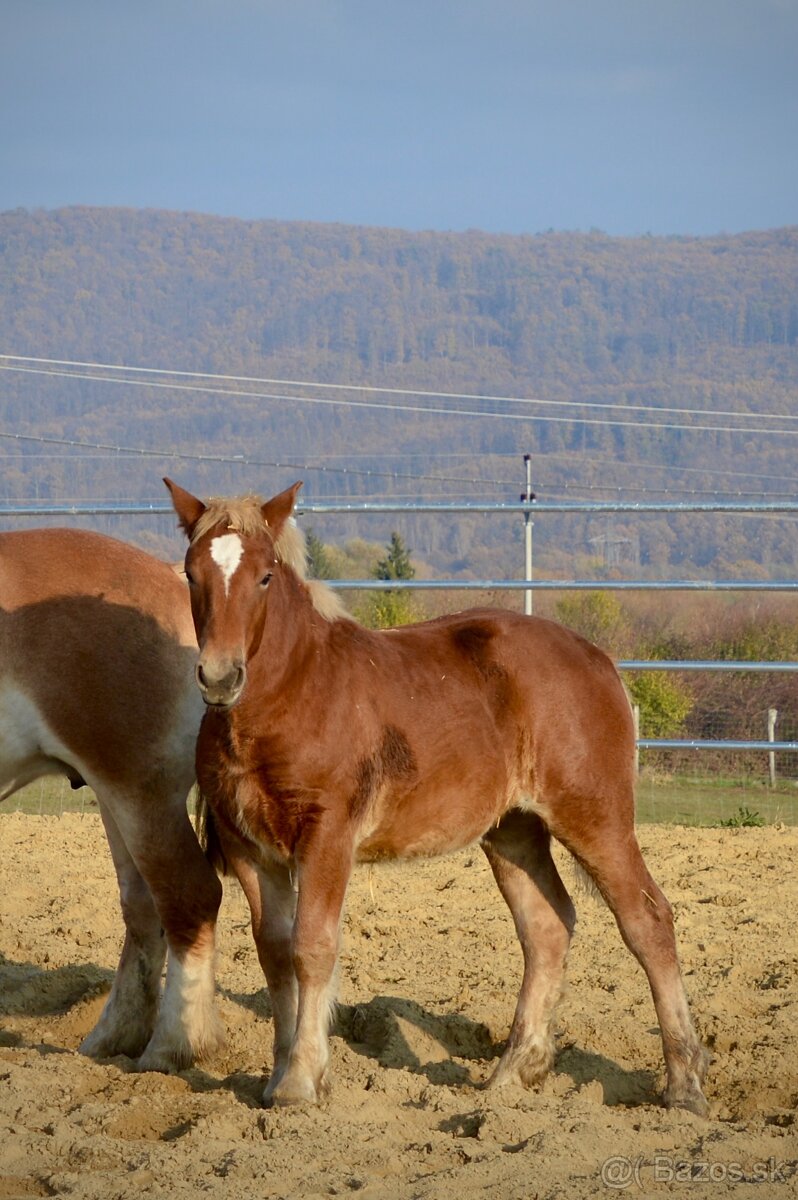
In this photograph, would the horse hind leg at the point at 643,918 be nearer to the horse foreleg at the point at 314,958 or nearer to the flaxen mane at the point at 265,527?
the horse foreleg at the point at 314,958

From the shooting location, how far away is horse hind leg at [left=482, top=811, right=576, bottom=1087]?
168 inches

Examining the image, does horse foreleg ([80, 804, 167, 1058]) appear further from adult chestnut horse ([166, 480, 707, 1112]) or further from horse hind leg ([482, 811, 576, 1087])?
horse hind leg ([482, 811, 576, 1087])

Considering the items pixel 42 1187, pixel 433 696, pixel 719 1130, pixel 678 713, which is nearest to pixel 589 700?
pixel 433 696

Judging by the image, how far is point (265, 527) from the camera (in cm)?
383

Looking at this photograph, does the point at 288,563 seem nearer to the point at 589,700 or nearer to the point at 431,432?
the point at 589,700

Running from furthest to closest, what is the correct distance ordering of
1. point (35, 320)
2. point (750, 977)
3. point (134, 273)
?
point (134, 273) → point (35, 320) → point (750, 977)

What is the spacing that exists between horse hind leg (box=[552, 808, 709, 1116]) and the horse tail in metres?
1.15

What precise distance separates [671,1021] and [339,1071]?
1084mm

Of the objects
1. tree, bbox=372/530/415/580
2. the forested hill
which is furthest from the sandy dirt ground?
the forested hill

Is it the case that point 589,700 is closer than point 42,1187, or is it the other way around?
point 42,1187

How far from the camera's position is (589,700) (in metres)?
4.34

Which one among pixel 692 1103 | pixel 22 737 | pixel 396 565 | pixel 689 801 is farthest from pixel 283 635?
pixel 396 565

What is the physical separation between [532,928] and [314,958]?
3.36ft

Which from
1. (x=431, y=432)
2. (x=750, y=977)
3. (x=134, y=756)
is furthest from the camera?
(x=431, y=432)
